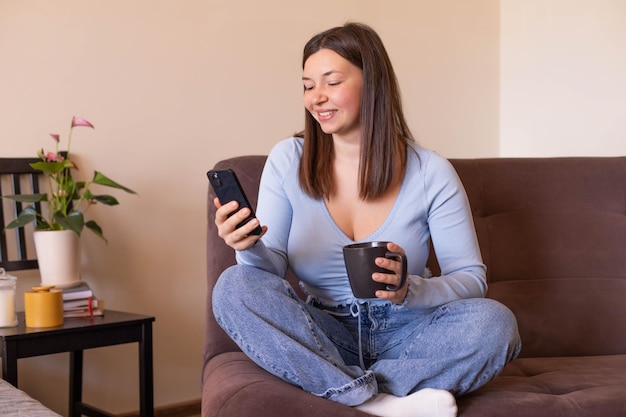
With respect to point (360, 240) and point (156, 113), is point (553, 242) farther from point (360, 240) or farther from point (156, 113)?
point (156, 113)

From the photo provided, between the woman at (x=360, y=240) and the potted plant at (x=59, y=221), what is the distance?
27.6 inches

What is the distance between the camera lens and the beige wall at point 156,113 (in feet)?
7.76

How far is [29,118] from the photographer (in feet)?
7.68

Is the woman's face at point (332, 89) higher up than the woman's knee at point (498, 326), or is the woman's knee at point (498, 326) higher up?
the woman's face at point (332, 89)

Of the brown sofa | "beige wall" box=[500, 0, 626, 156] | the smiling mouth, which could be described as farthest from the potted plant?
"beige wall" box=[500, 0, 626, 156]

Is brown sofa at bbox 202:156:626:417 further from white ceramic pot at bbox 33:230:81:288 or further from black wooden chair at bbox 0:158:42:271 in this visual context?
black wooden chair at bbox 0:158:42:271

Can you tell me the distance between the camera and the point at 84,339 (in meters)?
2.03

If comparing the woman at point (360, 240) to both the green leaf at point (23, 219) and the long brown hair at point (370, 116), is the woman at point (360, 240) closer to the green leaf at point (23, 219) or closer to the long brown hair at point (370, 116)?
the long brown hair at point (370, 116)

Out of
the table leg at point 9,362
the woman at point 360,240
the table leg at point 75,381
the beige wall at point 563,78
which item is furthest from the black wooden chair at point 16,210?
the beige wall at point 563,78

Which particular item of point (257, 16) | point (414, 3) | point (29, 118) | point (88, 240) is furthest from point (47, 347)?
point (414, 3)

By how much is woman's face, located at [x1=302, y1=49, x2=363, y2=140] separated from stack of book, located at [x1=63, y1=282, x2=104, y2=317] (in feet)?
2.84

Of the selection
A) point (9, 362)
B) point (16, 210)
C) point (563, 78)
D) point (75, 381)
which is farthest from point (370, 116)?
point (563, 78)

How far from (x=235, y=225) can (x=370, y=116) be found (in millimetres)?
432

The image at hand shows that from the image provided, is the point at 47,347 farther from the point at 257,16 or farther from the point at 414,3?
the point at 414,3
